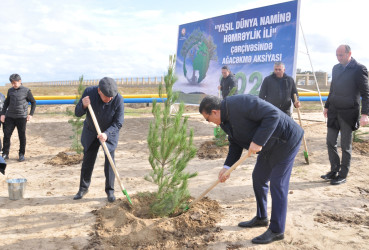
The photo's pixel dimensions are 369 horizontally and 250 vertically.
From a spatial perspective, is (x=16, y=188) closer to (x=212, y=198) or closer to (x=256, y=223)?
(x=212, y=198)

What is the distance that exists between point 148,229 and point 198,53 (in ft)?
31.2

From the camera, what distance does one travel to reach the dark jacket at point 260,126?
10.3 ft

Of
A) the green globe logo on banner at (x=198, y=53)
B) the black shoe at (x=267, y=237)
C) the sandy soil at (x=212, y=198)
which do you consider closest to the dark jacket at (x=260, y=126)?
the black shoe at (x=267, y=237)

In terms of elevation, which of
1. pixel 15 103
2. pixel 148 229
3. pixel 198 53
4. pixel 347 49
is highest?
pixel 198 53

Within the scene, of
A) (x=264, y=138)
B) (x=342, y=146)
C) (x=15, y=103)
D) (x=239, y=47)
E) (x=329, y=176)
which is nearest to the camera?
(x=264, y=138)

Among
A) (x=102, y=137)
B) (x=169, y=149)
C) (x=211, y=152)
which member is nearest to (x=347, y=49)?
(x=169, y=149)

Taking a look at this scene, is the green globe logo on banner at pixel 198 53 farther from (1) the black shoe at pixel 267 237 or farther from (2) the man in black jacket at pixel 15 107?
(1) the black shoe at pixel 267 237

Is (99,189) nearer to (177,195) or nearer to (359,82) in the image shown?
(177,195)

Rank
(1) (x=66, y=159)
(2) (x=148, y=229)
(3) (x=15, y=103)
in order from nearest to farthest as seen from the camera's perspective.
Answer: (2) (x=148, y=229) → (3) (x=15, y=103) → (1) (x=66, y=159)

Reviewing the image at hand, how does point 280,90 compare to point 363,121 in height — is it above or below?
above

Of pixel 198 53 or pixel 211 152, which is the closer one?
pixel 211 152

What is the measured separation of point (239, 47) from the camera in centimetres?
1082

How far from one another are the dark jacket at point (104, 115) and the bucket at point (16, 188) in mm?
1213

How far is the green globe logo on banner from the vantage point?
12.0m
